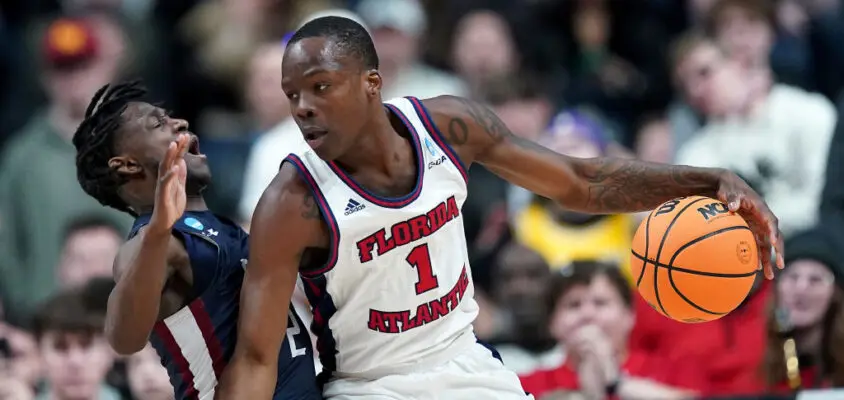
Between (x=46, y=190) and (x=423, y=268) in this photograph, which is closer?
(x=423, y=268)

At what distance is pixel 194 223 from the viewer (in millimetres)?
4973

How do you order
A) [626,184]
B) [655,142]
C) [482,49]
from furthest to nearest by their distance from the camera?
[482,49] < [655,142] < [626,184]

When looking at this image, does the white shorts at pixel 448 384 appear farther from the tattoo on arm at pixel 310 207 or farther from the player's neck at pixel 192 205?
the player's neck at pixel 192 205

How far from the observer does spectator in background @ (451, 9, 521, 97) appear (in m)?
9.78

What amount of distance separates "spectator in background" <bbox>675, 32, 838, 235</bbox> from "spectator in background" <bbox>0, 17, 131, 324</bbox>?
3.65m

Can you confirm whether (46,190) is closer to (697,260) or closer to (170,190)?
(170,190)

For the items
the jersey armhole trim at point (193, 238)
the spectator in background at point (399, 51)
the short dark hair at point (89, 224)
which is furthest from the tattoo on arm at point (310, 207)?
the spectator in background at point (399, 51)

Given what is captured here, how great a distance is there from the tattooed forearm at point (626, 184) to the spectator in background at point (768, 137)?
3.10m

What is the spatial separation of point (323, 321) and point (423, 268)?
409 millimetres

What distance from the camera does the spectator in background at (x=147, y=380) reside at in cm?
727

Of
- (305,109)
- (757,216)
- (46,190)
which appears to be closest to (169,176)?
(305,109)

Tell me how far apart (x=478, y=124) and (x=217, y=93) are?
5.28 meters

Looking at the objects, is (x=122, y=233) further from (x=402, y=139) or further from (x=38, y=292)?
(x=402, y=139)

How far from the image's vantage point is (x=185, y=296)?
4.89 meters
